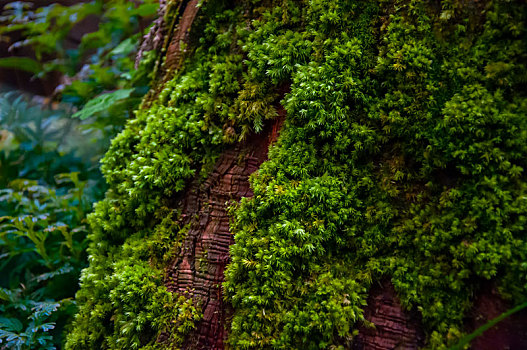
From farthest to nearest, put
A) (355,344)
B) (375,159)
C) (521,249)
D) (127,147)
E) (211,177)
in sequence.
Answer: (127,147) < (211,177) < (375,159) < (355,344) < (521,249)

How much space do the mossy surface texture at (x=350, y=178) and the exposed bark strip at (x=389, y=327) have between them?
4 centimetres

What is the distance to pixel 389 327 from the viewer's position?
135 centimetres

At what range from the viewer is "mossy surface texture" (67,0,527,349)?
4.39 feet

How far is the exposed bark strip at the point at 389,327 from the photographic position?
132 cm

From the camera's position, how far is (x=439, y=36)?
152 cm

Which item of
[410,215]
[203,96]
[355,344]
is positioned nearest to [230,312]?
[355,344]

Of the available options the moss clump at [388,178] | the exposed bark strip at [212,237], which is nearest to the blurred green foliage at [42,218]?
the exposed bark strip at [212,237]

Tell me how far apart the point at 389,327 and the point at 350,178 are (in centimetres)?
61

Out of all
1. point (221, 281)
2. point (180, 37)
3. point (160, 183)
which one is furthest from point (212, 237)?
point (180, 37)

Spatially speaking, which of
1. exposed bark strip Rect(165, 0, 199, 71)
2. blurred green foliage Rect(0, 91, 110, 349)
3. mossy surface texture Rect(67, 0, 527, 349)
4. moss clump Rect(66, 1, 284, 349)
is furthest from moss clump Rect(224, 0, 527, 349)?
blurred green foliage Rect(0, 91, 110, 349)

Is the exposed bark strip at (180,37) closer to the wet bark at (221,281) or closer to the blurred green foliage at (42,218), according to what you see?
the wet bark at (221,281)

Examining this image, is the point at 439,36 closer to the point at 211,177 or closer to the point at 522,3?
the point at 522,3

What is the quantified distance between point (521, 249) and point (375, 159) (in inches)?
24.7

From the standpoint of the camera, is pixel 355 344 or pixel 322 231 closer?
pixel 355 344
